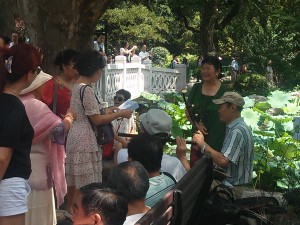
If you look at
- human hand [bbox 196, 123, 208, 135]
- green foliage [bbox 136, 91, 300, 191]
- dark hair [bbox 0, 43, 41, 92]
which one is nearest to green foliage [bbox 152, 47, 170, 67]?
green foliage [bbox 136, 91, 300, 191]

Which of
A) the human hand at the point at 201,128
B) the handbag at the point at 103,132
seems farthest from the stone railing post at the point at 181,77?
the handbag at the point at 103,132

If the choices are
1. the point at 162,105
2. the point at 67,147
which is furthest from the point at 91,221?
the point at 162,105

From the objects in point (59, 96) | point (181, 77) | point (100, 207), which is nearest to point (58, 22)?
point (59, 96)

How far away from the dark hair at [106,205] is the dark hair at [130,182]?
382mm

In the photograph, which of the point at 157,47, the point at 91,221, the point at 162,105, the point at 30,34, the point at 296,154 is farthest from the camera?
the point at 157,47

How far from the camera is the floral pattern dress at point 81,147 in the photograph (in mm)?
4871

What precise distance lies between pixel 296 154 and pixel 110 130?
279 cm

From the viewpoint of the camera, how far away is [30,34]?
7.42m

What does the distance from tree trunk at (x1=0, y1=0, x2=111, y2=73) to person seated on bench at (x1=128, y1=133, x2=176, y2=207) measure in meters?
3.60

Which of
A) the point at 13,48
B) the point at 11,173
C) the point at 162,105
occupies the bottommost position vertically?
the point at 162,105

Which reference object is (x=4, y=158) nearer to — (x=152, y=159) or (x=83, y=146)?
(x=152, y=159)

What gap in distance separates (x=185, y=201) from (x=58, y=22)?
4387 mm

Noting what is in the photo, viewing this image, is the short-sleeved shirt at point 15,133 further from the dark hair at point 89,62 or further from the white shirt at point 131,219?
the dark hair at point 89,62

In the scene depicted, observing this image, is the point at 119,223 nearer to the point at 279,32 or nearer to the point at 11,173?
the point at 11,173
